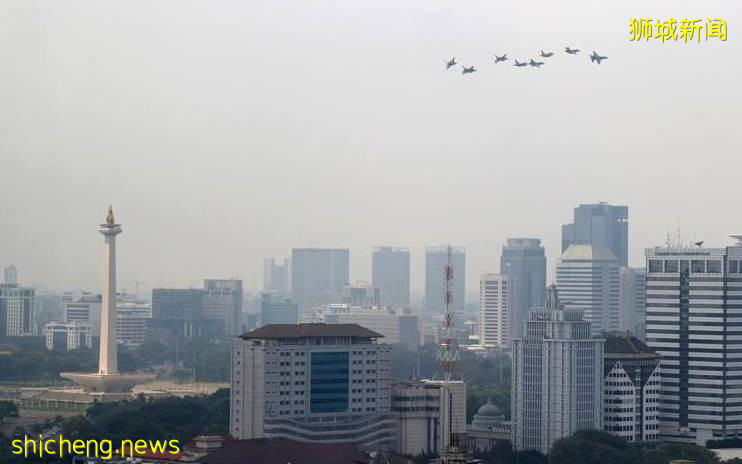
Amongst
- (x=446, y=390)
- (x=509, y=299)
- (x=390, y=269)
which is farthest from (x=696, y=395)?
Answer: (x=390, y=269)

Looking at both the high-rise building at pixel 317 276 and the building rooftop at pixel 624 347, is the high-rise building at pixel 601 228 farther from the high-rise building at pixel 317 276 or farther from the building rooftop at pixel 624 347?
the building rooftop at pixel 624 347

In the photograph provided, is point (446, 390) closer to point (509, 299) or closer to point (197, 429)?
point (197, 429)

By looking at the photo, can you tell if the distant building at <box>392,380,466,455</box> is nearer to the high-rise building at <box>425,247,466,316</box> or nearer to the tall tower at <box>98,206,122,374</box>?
the tall tower at <box>98,206,122,374</box>

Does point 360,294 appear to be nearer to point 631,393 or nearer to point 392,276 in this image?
point 392,276

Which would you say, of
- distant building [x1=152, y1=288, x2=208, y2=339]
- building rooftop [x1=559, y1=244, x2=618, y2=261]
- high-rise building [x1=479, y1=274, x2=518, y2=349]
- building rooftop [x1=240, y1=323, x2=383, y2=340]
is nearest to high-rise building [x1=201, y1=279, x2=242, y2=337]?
distant building [x1=152, y1=288, x2=208, y2=339]

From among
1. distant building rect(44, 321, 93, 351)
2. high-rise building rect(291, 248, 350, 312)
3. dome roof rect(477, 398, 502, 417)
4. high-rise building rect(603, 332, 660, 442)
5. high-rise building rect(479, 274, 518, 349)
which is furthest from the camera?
high-rise building rect(291, 248, 350, 312)

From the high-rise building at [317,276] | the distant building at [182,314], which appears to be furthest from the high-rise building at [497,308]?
the high-rise building at [317,276]

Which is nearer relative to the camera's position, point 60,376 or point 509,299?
point 60,376
